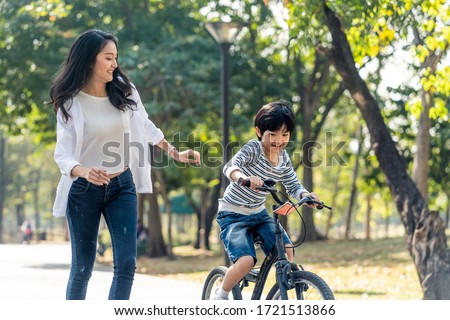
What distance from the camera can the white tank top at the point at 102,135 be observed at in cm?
531

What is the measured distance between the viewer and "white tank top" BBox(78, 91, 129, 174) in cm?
531

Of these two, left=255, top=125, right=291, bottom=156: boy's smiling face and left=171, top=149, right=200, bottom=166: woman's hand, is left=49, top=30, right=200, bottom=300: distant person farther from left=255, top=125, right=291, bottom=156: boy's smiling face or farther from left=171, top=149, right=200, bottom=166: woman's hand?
left=255, top=125, right=291, bottom=156: boy's smiling face

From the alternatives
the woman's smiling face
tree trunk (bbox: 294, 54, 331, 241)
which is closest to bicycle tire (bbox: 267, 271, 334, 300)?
the woman's smiling face

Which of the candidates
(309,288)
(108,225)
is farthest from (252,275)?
(108,225)

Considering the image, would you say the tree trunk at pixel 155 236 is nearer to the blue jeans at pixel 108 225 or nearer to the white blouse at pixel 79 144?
the white blouse at pixel 79 144

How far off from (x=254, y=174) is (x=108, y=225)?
93 centimetres

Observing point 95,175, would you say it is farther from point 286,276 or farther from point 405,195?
point 405,195

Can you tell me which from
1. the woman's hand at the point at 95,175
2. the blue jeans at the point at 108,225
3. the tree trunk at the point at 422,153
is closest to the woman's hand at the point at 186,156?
the blue jeans at the point at 108,225

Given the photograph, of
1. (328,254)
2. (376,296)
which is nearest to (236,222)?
(376,296)

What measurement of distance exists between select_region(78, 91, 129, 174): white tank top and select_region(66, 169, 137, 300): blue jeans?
11 centimetres

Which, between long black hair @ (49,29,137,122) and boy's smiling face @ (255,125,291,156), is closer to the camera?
long black hair @ (49,29,137,122)

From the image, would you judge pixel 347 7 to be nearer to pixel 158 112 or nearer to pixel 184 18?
A: pixel 158 112

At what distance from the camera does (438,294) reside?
33.9ft

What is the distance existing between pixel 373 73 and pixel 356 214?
40498mm
